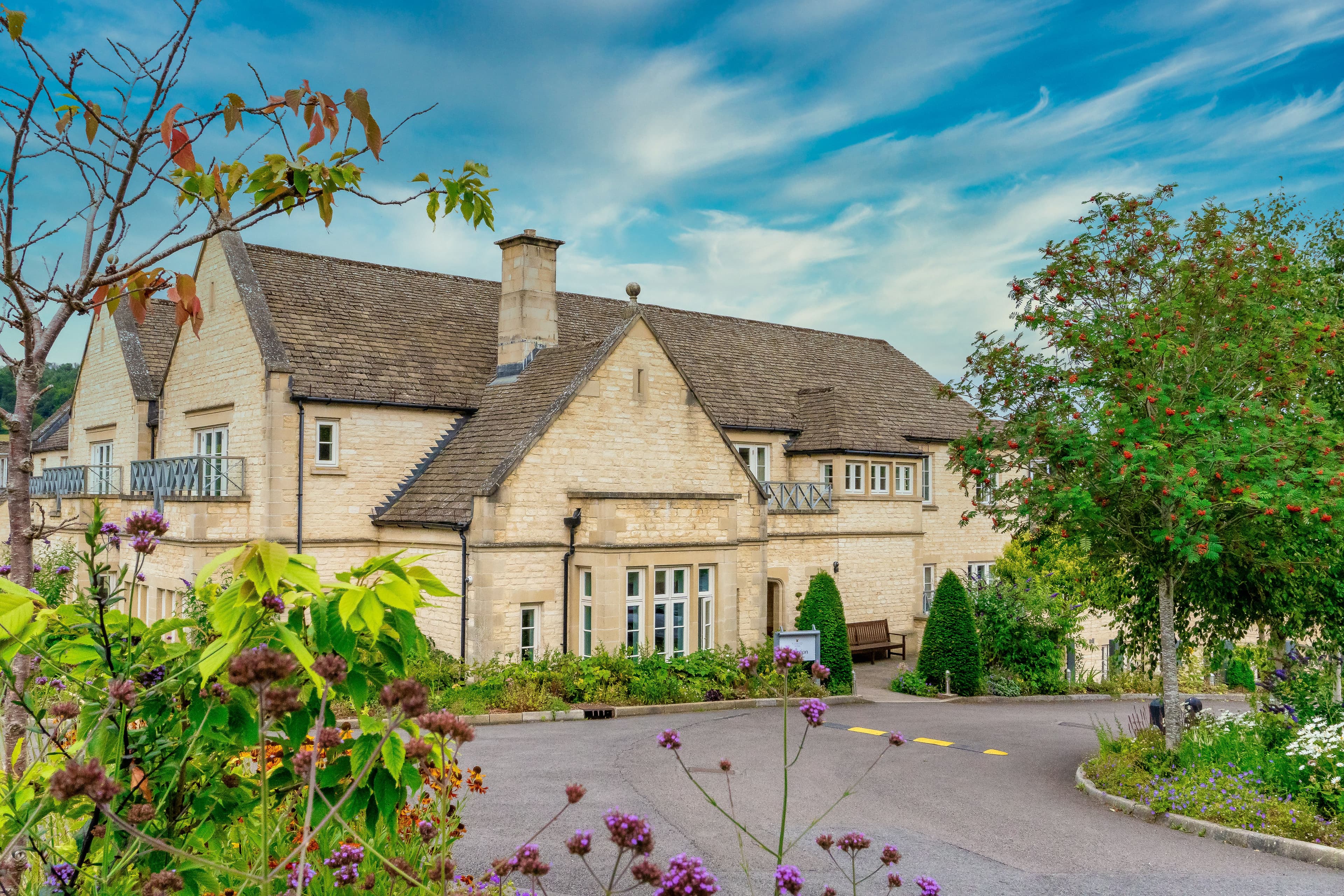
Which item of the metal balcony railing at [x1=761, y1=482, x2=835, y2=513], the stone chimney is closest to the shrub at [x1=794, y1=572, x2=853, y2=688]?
the metal balcony railing at [x1=761, y1=482, x2=835, y2=513]

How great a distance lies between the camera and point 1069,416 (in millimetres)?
12914

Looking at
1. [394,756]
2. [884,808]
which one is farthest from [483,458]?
[394,756]

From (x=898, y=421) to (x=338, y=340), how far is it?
56.7ft

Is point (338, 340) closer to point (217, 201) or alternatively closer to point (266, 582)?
point (217, 201)

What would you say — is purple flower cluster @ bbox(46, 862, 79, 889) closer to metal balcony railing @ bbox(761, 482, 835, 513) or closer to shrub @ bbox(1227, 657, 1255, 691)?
metal balcony railing @ bbox(761, 482, 835, 513)

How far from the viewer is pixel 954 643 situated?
2359cm

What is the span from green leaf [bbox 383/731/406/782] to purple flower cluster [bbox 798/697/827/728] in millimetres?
1746

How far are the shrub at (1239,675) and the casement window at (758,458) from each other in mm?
12505

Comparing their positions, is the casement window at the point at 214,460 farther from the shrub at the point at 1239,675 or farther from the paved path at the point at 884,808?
the shrub at the point at 1239,675

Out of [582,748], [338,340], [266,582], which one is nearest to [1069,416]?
[582,748]

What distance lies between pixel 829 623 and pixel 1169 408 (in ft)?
42.7

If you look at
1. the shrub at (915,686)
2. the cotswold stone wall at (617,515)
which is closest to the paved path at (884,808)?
the cotswold stone wall at (617,515)

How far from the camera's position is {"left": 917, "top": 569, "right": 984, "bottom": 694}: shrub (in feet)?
77.2

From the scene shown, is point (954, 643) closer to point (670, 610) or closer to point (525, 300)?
point (670, 610)
